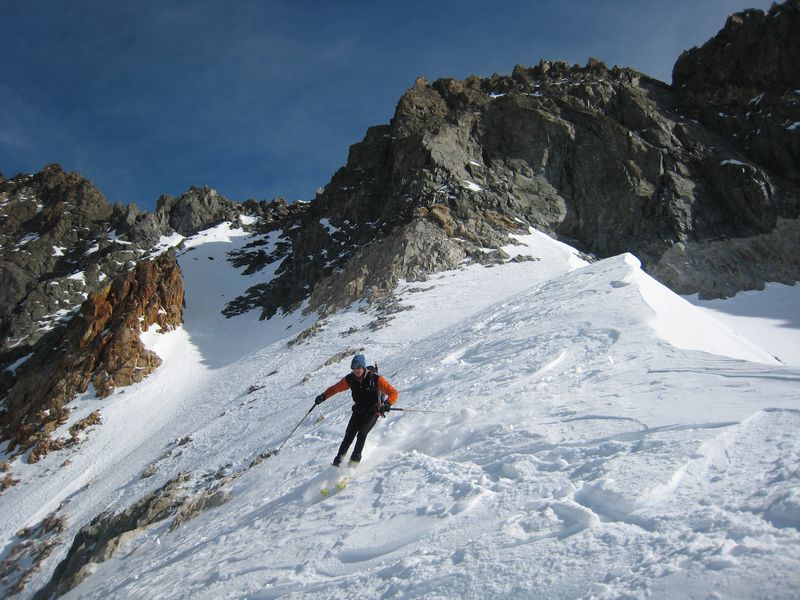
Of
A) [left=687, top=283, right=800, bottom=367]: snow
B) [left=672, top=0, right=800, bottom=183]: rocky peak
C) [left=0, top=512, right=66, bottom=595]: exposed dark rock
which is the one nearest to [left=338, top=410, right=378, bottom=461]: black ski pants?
[left=0, top=512, right=66, bottom=595]: exposed dark rock

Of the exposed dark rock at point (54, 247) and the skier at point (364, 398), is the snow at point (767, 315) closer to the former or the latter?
the skier at point (364, 398)

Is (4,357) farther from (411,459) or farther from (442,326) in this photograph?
(411,459)

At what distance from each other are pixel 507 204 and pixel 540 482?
40.4 metres

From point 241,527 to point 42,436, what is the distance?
103ft

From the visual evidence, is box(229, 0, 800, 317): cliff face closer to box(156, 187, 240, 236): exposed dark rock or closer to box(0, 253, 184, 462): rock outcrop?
box(0, 253, 184, 462): rock outcrop

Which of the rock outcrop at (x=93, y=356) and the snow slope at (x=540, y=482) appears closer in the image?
the snow slope at (x=540, y=482)

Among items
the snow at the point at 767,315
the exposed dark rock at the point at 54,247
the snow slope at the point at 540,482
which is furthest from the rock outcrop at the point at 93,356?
the snow at the point at 767,315

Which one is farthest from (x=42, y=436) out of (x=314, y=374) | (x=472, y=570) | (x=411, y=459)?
(x=472, y=570)

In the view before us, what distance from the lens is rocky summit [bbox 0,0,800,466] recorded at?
3712cm

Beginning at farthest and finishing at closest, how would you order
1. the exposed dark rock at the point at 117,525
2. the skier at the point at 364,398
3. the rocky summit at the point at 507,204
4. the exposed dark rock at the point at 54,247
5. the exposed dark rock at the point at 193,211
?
the exposed dark rock at the point at 193,211 → the exposed dark rock at the point at 54,247 → the rocky summit at the point at 507,204 → the exposed dark rock at the point at 117,525 → the skier at the point at 364,398

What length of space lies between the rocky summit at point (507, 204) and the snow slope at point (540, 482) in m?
19.9

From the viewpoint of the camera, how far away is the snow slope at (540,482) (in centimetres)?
397

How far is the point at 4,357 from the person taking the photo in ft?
153

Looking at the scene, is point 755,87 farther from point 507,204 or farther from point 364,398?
point 364,398
